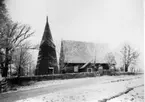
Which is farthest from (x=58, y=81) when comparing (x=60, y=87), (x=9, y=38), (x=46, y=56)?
(x=9, y=38)

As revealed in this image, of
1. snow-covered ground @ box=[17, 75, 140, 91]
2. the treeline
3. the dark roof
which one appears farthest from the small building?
the treeline

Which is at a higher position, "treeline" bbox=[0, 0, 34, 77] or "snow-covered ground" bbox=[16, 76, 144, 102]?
"treeline" bbox=[0, 0, 34, 77]

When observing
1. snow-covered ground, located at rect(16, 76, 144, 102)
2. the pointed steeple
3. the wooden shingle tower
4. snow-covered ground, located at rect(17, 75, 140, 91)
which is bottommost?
snow-covered ground, located at rect(16, 76, 144, 102)

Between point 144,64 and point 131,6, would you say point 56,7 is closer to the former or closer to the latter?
point 131,6

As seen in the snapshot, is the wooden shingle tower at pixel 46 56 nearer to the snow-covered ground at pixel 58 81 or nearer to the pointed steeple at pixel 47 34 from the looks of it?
the pointed steeple at pixel 47 34

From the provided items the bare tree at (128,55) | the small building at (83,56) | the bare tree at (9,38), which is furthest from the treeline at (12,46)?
the bare tree at (128,55)

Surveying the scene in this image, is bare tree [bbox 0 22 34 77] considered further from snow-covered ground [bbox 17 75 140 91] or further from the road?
snow-covered ground [bbox 17 75 140 91]

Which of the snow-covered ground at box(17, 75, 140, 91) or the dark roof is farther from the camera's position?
the dark roof
